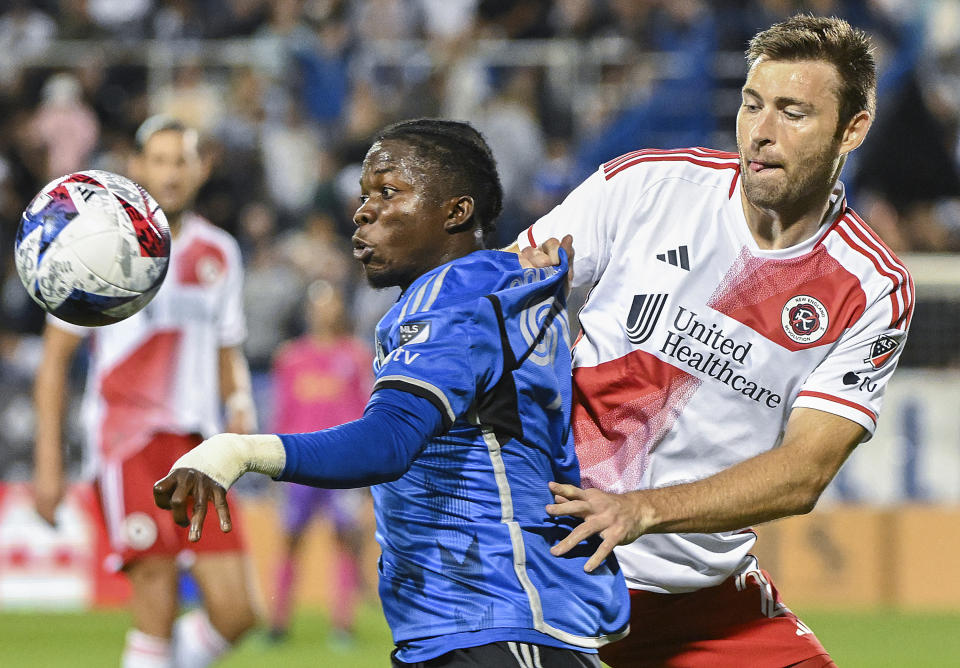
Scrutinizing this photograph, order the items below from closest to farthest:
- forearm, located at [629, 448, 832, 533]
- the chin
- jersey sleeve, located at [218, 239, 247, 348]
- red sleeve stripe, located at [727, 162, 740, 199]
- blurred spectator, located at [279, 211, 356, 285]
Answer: forearm, located at [629, 448, 832, 533] < the chin < red sleeve stripe, located at [727, 162, 740, 199] < jersey sleeve, located at [218, 239, 247, 348] < blurred spectator, located at [279, 211, 356, 285]

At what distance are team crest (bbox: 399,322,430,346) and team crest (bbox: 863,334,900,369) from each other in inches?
54.7

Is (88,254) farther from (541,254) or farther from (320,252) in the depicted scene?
(320,252)

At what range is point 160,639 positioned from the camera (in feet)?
18.4

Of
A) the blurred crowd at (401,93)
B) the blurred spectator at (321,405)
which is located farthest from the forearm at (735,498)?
the blurred crowd at (401,93)

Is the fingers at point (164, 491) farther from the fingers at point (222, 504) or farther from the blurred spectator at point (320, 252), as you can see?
the blurred spectator at point (320, 252)

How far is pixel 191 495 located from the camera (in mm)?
2594

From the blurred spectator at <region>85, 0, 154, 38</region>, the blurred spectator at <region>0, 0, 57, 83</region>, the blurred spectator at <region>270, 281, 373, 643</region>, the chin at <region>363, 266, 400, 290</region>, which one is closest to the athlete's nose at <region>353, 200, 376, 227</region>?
the chin at <region>363, 266, 400, 290</region>

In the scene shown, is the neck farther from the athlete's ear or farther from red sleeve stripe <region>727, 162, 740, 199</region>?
the athlete's ear

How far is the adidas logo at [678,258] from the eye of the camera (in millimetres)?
3848

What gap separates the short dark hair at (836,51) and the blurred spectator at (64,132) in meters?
10.6

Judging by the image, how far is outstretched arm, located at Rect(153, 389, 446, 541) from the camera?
2592mm

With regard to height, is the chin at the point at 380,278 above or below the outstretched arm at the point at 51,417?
above

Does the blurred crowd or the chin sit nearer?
the chin

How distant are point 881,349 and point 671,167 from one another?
750 millimetres
